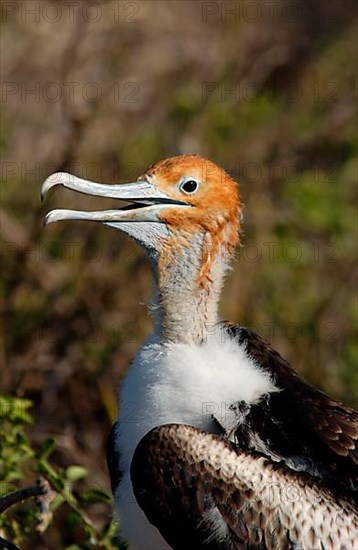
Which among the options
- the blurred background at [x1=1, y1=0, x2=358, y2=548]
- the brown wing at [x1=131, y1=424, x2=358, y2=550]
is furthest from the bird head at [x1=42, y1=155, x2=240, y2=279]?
the blurred background at [x1=1, y1=0, x2=358, y2=548]

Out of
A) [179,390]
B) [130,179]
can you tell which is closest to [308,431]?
[179,390]

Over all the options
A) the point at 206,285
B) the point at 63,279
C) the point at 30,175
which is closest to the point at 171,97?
the point at 30,175

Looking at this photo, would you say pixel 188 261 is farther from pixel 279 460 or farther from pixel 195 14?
pixel 195 14

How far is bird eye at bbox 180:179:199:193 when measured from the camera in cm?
514

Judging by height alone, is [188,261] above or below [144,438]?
above

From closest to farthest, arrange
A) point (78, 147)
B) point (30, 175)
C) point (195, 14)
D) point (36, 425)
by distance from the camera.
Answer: point (36, 425), point (78, 147), point (30, 175), point (195, 14)

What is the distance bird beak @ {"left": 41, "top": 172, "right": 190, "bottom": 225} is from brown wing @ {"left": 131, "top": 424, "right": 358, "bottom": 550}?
2.68 feet

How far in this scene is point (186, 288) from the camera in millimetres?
5117

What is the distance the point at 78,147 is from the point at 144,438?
3.55m

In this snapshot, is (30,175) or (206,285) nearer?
(206,285)

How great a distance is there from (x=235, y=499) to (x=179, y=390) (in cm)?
47

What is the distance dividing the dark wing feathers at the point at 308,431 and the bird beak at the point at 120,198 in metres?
0.76

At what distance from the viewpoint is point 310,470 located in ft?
15.5

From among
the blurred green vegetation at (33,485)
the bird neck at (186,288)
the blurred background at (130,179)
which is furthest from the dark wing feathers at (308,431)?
the blurred background at (130,179)
